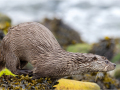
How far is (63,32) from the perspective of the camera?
15664mm

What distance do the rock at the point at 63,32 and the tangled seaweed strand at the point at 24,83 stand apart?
10179 mm

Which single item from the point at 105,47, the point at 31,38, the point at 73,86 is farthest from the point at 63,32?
the point at 31,38

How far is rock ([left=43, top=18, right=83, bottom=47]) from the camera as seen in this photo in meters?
15.1

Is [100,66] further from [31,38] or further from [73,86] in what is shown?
[31,38]

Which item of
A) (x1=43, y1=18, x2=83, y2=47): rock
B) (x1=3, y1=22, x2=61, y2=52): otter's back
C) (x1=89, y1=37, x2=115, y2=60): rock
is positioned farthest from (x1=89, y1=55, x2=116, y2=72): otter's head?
(x1=43, y1=18, x2=83, y2=47): rock

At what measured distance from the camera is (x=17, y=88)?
4312 mm

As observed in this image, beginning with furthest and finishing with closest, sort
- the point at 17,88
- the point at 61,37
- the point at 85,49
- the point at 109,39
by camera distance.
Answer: the point at 61,37, the point at 85,49, the point at 109,39, the point at 17,88

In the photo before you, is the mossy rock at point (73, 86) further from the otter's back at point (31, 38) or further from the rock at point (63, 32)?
the rock at point (63, 32)

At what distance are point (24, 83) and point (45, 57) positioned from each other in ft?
2.66

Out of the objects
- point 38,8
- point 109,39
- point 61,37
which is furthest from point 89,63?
point 38,8

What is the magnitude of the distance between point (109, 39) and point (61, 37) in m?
4.38

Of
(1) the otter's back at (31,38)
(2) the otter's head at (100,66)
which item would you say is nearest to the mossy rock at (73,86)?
(2) the otter's head at (100,66)

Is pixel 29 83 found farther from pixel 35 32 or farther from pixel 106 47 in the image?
pixel 106 47

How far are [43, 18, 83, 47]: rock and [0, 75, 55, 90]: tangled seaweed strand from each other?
10179 mm
